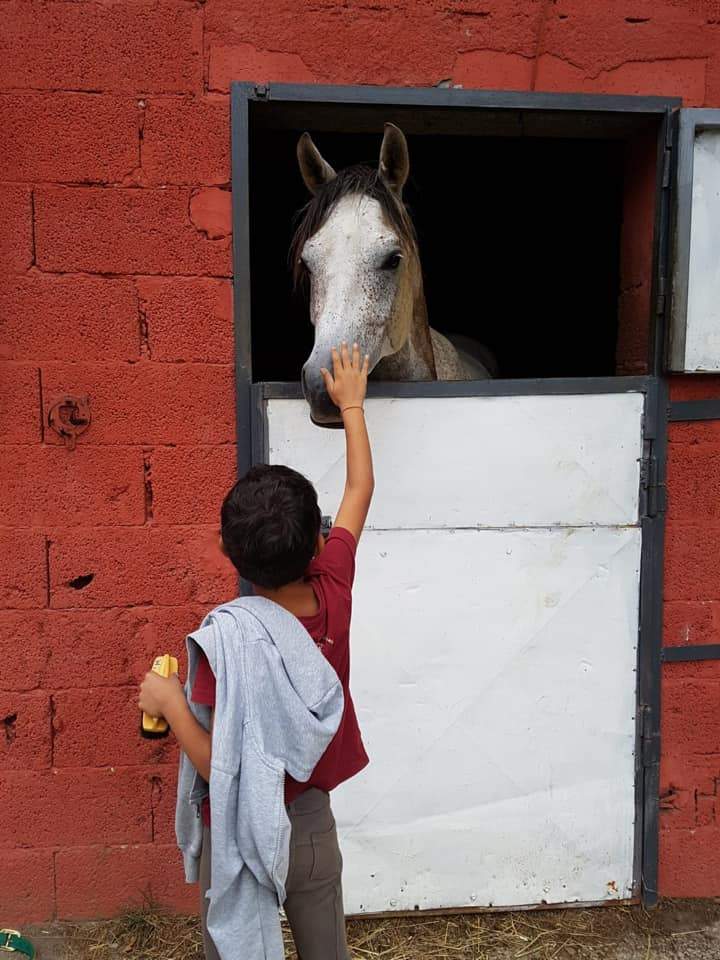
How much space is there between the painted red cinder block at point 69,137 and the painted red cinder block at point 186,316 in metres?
0.35

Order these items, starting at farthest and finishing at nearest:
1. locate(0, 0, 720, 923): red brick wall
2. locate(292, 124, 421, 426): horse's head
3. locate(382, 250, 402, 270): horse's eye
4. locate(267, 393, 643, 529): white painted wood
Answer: locate(267, 393, 643, 529): white painted wood → locate(0, 0, 720, 923): red brick wall → locate(382, 250, 402, 270): horse's eye → locate(292, 124, 421, 426): horse's head

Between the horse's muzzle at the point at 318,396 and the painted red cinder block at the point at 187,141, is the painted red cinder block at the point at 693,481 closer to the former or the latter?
the horse's muzzle at the point at 318,396

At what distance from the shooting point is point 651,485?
2.49 meters

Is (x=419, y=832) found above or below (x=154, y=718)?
below

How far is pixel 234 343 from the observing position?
2381 mm

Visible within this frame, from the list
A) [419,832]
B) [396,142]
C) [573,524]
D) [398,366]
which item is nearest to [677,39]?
[396,142]

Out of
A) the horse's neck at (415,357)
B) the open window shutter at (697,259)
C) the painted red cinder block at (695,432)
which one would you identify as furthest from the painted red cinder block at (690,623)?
the horse's neck at (415,357)

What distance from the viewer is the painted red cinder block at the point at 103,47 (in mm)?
2244

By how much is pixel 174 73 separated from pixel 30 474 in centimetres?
129

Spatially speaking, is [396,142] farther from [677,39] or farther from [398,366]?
[677,39]

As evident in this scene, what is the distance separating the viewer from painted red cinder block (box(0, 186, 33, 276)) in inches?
90.2

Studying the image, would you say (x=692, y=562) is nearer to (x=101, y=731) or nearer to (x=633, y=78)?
(x=633, y=78)

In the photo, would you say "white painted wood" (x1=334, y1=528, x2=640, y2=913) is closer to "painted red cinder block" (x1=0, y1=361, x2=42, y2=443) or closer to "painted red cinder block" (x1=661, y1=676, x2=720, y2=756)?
"painted red cinder block" (x1=661, y1=676, x2=720, y2=756)

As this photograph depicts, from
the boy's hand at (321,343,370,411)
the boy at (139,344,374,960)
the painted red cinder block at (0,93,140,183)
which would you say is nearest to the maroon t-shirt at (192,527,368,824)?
the boy at (139,344,374,960)
